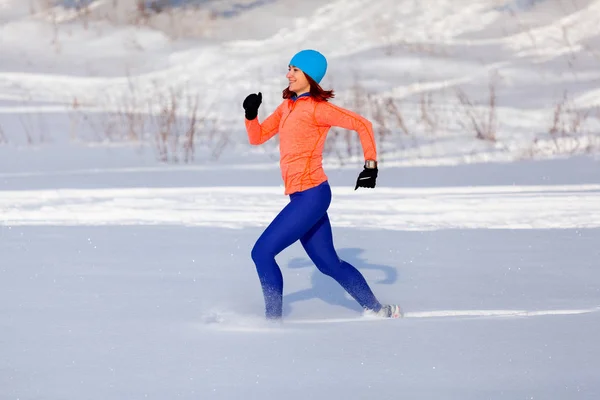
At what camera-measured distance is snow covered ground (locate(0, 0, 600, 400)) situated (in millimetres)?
4195

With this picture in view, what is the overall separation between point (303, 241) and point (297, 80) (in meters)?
0.70

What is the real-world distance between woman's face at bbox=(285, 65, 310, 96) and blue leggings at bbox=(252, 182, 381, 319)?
404mm

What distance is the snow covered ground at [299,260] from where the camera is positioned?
4195mm

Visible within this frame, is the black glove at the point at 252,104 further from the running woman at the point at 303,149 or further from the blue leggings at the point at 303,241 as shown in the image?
the blue leggings at the point at 303,241

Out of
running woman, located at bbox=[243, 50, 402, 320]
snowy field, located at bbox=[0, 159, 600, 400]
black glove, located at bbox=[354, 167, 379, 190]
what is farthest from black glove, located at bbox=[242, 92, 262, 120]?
snowy field, located at bbox=[0, 159, 600, 400]

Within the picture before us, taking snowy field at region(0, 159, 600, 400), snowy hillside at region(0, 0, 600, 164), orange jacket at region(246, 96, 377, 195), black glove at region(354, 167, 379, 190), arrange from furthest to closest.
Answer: snowy hillside at region(0, 0, 600, 164), orange jacket at region(246, 96, 377, 195), black glove at region(354, 167, 379, 190), snowy field at region(0, 159, 600, 400)

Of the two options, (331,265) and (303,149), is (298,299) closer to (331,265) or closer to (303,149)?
(331,265)

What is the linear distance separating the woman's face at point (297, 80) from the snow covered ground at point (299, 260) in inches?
39.0

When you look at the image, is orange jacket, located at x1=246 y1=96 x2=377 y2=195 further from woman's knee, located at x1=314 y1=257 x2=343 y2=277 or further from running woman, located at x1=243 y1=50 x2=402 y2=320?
woman's knee, located at x1=314 y1=257 x2=343 y2=277

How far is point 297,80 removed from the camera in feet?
16.2

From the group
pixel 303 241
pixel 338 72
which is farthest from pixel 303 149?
pixel 338 72

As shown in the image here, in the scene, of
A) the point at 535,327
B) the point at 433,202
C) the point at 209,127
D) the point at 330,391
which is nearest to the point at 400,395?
the point at 330,391

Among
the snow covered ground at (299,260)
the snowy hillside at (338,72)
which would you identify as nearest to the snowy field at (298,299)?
the snow covered ground at (299,260)

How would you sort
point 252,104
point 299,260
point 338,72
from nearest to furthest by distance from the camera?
point 252,104
point 299,260
point 338,72
